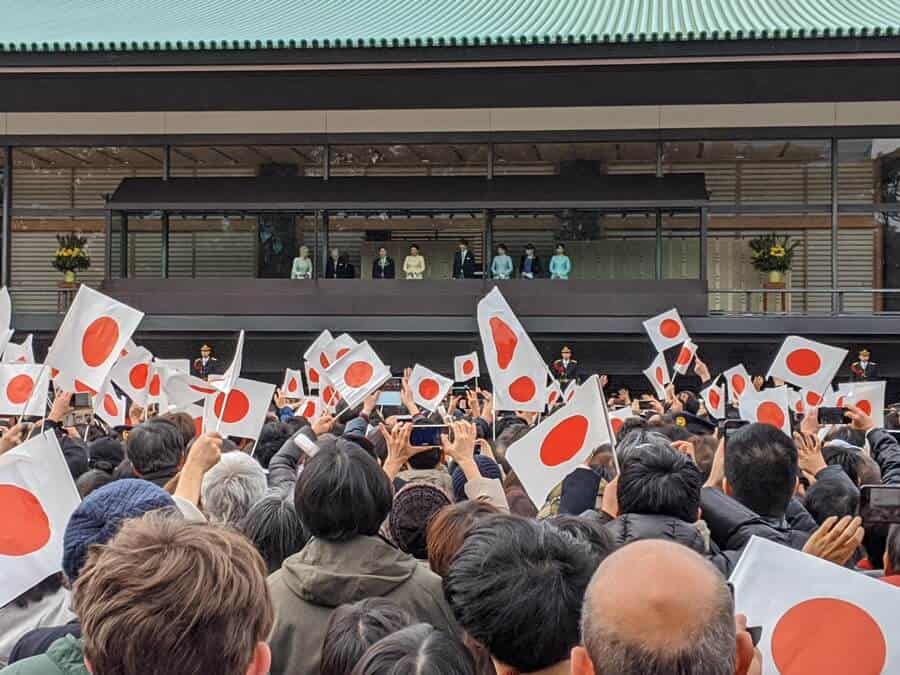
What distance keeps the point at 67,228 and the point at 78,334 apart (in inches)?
568

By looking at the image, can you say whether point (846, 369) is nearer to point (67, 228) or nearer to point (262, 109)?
point (262, 109)

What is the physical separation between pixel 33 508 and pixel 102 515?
853mm

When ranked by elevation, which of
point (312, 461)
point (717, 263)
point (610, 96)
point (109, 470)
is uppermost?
point (610, 96)

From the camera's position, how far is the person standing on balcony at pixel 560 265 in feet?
59.2

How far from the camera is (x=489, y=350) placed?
6.98 metres

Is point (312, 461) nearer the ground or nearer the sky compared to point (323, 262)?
nearer the ground

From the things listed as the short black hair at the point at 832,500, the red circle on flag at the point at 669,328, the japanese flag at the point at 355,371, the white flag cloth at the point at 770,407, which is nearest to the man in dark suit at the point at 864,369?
the red circle on flag at the point at 669,328

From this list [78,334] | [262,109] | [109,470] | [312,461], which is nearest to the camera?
[312,461]

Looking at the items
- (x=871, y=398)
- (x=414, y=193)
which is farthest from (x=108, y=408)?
(x=414, y=193)

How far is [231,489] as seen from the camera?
381cm

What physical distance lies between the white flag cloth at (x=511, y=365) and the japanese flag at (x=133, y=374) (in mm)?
3427

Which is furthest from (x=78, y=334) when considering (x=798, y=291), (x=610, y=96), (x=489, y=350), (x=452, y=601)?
(x=798, y=291)

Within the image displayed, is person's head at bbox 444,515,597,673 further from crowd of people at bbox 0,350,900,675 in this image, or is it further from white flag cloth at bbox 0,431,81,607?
white flag cloth at bbox 0,431,81,607

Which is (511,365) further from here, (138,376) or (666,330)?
(666,330)
